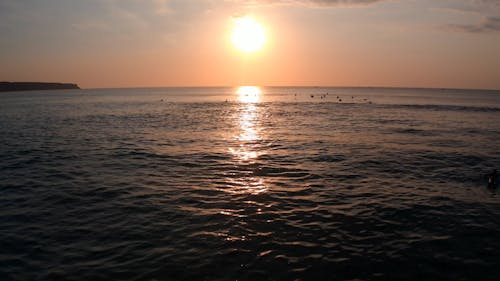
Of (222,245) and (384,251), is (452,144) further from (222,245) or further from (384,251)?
(222,245)

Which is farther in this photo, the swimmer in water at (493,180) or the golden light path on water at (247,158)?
the swimmer in water at (493,180)

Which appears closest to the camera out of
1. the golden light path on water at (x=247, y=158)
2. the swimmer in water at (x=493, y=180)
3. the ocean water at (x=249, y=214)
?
the ocean water at (x=249, y=214)

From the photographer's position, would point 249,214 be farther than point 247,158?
No

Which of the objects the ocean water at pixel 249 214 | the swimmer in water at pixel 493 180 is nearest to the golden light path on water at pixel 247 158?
the ocean water at pixel 249 214

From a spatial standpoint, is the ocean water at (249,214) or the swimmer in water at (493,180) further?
the swimmer in water at (493,180)

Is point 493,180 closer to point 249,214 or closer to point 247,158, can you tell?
point 249,214

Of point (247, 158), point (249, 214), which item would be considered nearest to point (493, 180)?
point (249, 214)

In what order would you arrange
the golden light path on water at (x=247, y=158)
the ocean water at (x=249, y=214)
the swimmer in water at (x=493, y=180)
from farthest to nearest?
the swimmer in water at (x=493, y=180) < the golden light path on water at (x=247, y=158) < the ocean water at (x=249, y=214)

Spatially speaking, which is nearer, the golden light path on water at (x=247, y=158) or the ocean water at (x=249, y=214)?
the ocean water at (x=249, y=214)

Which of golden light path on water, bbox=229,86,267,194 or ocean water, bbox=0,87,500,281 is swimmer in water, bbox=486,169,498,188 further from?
golden light path on water, bbox=229,86,267,194

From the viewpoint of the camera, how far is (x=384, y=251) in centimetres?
1280

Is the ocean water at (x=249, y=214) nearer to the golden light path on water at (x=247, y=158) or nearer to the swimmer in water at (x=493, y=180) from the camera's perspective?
the golden light path on water at (x=247, y=158)

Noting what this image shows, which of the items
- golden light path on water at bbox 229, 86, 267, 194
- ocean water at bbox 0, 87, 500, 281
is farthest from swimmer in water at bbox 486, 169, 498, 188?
golden light path on water at bbox 229, 86, 267, 194

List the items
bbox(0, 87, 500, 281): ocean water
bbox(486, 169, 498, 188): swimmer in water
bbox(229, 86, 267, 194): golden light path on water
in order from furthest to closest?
1. bbox(486, 169, 498, 188): swimmer in water
2. bbox(229, 86, 267, 194): golden light path on water
3. bbox(0, 87, 500, 281): ocean water
